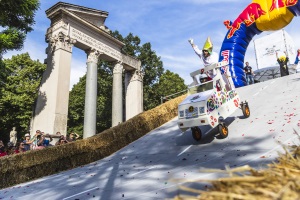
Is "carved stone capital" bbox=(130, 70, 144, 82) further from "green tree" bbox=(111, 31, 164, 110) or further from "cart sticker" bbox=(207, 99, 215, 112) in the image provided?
"cart sticker" bbox=(207, 99, 215, 112)

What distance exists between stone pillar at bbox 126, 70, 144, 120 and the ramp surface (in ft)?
50.8

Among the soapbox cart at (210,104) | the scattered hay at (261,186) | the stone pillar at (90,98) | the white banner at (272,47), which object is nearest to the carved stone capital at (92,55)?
the stone pillar at (90,98)

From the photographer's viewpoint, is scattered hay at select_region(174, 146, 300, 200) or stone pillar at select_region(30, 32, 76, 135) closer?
scattered hay at select_region(174, 146, 300, 200)

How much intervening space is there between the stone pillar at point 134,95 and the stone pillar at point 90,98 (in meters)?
7.10

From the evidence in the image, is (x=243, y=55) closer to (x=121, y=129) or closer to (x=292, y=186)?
(x=121, y=129)

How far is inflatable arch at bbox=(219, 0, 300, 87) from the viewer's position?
1612 centimetres

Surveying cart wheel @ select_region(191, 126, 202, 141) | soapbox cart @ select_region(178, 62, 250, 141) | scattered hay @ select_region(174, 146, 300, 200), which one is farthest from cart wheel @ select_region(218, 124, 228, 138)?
scattered hay @ select_region(174, 146, 300, 200)

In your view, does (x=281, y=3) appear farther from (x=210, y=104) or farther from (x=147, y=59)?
(x=147, y=59)

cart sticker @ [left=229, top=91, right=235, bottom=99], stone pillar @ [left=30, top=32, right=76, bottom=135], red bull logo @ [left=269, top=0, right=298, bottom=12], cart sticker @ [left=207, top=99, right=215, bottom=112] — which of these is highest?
red bull logo @ [left=269, top=0, right=298, bottom=12]

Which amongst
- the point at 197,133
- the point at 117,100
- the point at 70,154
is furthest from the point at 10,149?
the point at 117,100

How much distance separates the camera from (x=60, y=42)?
18.5 m

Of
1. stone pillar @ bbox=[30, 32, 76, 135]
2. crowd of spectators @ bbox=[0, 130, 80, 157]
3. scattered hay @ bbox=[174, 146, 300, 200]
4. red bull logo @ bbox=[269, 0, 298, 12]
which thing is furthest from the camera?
stone pillar @ bbox=[30, 32, 76, 135]

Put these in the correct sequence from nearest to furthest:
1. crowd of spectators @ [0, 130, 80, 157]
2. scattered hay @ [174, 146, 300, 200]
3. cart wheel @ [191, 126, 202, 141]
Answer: scattered hay @ [174, 146, 300, 200]
cart wheel @ [191, 126, 202, 141]
crowd of spectators @ [0, 130, 80, 157]

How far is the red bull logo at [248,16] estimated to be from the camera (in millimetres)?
17078
